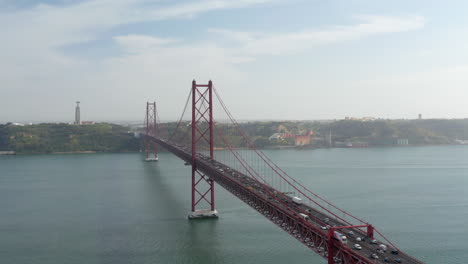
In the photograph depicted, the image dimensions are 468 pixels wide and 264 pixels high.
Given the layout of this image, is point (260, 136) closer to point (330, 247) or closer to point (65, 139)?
point (65, 139)

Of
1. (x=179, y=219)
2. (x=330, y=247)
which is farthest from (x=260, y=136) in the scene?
→ (x=330, y=247)

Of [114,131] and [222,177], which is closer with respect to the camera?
[222,177]

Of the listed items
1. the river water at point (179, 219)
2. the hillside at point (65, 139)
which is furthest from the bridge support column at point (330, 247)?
the hillside at point (65, 139)

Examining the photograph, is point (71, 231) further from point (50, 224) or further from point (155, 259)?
point (155, 259)

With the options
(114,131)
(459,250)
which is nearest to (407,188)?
(459,250)

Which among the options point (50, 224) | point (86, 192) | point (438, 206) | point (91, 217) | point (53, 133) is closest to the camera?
point (50, 224)

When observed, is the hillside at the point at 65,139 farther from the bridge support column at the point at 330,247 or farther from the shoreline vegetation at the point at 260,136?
the bridge support column at the point at 330,247

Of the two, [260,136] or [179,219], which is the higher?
[260,136]
